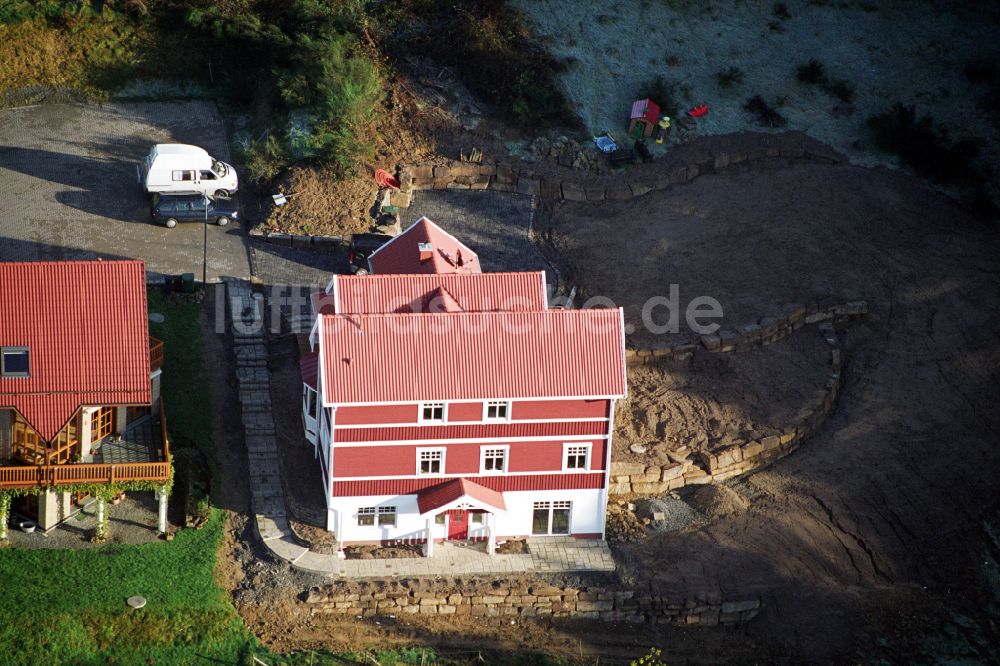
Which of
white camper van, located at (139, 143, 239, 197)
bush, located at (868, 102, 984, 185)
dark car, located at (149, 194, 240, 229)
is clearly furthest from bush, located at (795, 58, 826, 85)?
dark car, located at (149, 194, 240, 229)

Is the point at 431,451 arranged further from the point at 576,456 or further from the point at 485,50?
the point at 485,50

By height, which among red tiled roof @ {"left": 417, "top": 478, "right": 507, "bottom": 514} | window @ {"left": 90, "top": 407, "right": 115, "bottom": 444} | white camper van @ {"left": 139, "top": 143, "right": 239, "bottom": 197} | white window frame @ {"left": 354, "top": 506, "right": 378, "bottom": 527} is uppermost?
white camper van @ {"left": 139, "top": 143, "right": 239, "bottom": 197}

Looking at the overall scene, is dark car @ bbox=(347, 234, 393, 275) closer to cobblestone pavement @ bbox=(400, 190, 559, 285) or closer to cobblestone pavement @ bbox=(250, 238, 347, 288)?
cobblestone pavement @ bbox=(250, 238, 347, 288)

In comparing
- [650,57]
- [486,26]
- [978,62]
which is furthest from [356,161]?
→ [978,62]

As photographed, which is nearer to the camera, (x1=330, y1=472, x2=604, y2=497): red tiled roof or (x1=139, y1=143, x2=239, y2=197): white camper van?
(x1=330, y1=472, x2=604, y2=497): red tiled roof

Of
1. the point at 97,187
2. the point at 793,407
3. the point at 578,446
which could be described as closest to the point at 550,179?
the point at 793,407

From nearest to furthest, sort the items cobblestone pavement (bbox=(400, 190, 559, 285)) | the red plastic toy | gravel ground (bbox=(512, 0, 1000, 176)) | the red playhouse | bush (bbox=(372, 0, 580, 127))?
cobblestone pavement (bbox=(400, 190, 559, 285)) → the red plastic toy → bush (bbox=(372, 0, 580, 127)) → the red playhouse → gravel ground (bbox=(512, 0, 1000, 176))

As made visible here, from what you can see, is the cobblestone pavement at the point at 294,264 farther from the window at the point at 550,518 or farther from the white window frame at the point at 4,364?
the window at the point at 550,518
